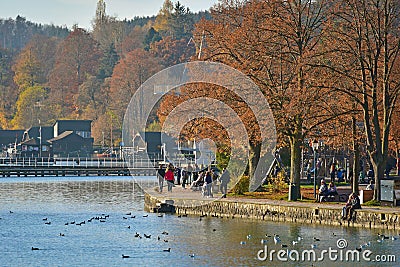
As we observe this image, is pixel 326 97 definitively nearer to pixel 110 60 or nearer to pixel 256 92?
pixel 256 92

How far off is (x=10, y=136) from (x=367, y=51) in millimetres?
118839

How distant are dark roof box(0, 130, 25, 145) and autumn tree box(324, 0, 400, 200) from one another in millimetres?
115492

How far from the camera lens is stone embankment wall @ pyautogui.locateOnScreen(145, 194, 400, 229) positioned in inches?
1475

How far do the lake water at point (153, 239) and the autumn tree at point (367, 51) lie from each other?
584cm

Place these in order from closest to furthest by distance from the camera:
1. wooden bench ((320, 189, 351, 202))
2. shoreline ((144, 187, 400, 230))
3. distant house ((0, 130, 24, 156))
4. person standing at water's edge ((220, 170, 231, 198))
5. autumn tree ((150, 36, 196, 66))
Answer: shoreline ((144, 187, 400, 230)) < wooden bench ((320, 189, 351, 202)) < person standing at water's edge ((220, 170, 231, 198)) < autumn tree ((150, 36, 196, 66)) < distant house ((0, 130, 24, 156))

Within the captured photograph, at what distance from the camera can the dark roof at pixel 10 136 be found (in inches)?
6083

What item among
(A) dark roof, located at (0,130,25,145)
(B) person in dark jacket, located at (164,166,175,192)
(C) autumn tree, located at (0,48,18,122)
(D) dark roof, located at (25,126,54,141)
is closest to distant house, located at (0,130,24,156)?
(A) dark roof, located at (0,130,25,145)

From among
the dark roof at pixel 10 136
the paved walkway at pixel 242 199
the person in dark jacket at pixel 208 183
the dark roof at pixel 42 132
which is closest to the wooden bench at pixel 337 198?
the paved walkway at pixel 242 199

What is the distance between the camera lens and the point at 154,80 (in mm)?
120250

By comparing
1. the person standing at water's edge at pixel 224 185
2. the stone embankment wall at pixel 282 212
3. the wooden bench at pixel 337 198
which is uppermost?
the person standing at water's edge at pixel 224 185

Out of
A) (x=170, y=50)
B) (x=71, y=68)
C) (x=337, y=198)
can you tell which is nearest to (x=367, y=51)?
(x=337, y=198)

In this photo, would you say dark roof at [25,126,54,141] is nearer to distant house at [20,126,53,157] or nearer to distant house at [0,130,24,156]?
distant house at [20,126,53,157]

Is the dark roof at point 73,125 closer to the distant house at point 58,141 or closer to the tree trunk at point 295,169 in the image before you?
the distant house at point 58,141

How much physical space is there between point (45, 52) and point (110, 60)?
13.7 m
